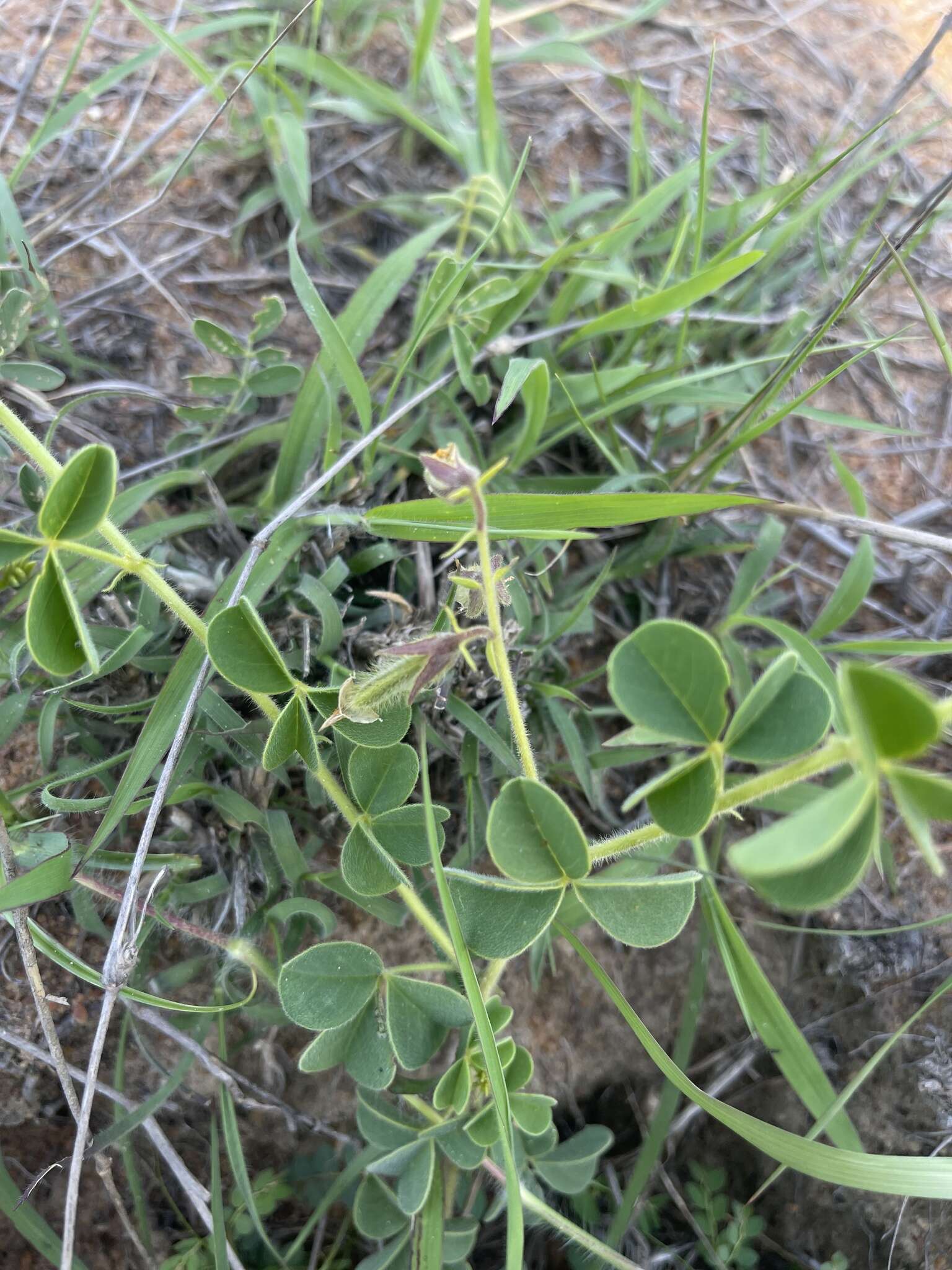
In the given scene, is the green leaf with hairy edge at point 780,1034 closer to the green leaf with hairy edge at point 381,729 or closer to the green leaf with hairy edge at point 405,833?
the green leaf with hairy edge at point 405,833

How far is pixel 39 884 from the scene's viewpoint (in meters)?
1.10

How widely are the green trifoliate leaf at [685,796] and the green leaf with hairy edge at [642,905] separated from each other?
0.11 metres

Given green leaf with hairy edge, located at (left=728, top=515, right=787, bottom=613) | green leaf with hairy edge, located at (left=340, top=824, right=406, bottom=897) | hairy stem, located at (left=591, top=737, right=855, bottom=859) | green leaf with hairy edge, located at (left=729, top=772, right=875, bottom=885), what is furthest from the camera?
green leaf with hairy edge, located at (left=728, top=515, right=787, bottom=613)

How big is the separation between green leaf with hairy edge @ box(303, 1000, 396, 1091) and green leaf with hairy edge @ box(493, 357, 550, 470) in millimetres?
831

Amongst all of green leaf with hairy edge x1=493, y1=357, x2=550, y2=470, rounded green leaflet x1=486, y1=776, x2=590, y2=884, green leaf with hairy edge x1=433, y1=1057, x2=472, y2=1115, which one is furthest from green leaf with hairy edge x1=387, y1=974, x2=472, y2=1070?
green leaf with hairy edge x1=493, y1=357, x2=550, y2=470

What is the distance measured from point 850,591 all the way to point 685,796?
2.82 feet

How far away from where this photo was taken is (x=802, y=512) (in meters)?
1.44

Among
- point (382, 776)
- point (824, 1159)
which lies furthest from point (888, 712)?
point (824, 1159)

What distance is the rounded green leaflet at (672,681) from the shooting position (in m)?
0.73

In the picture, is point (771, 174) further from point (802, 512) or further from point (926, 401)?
point (802, 512)

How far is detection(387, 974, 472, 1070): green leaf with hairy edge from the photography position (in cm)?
103

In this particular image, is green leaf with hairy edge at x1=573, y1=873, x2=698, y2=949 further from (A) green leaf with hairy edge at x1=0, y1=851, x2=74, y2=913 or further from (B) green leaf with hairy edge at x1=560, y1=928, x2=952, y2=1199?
(A) green leaf with hairy edge at x1=0, y1=851, x2=74, y2=913

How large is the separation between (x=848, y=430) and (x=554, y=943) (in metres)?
1.30

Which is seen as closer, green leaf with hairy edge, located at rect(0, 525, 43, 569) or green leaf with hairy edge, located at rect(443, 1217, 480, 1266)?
green leaf with hairy edge, located at rect(0, 525, 43, 569)
